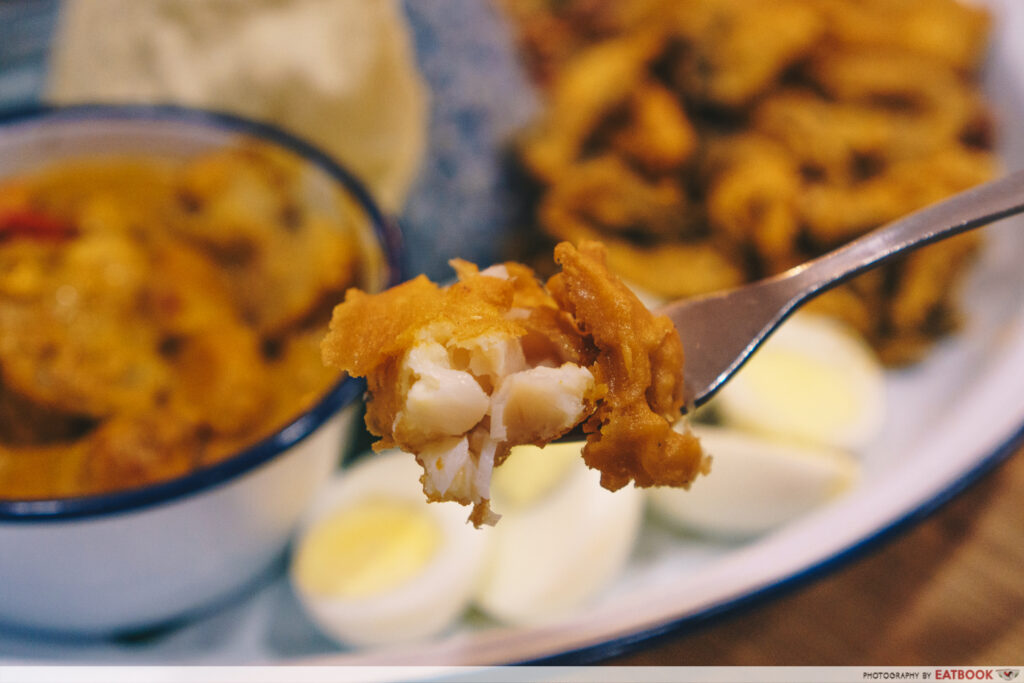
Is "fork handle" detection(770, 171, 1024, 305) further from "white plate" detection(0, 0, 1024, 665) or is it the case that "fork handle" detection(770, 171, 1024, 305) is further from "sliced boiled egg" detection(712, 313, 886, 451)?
"sliced boiled egg" detection(712, 313, 886, 451)

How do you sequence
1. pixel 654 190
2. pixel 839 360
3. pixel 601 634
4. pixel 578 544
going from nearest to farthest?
1. pixel 601 634
2. pixel 578 544
3. pixel 839 360
4. pixel 654 190

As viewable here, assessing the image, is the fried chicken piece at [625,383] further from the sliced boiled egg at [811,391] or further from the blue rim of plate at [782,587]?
the sliced boiled egg at [811,391]

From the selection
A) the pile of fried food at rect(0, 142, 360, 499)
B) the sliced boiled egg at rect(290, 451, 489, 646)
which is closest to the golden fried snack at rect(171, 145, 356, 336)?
the pile of fried food at rect(0, 142, 360, 499)

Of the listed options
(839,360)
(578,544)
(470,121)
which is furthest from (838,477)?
(470,121)

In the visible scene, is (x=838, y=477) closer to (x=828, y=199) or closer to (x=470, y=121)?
(x=828, y=199)

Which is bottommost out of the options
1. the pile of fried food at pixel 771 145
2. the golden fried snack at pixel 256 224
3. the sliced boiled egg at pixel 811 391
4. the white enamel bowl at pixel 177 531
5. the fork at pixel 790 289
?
the white enamel bowl at pixel 177 531

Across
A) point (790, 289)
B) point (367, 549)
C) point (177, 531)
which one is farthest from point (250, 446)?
point (790, 289)

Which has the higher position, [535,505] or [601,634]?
[535,505]

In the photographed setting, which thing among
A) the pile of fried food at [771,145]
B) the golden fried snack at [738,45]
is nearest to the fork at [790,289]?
the pile of fried food at [771,145]
